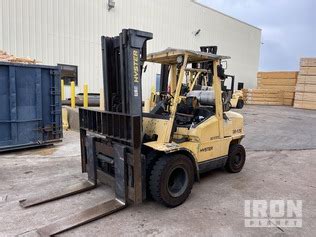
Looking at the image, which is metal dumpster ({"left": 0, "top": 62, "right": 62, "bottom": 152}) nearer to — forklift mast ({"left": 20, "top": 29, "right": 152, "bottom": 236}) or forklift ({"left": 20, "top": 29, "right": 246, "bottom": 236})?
forklift ({"left": 20, "top": 29, "right": 246, "bottom": 236})

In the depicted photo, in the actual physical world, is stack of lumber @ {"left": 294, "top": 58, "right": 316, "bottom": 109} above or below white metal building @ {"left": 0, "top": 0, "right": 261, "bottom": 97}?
below

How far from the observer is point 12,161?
606cm

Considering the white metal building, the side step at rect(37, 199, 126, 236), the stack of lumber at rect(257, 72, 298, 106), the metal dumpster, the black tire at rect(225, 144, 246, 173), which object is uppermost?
the white metal building

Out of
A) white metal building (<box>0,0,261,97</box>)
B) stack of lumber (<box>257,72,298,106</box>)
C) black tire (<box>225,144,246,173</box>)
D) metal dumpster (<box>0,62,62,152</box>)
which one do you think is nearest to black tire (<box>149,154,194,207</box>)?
black tire (<box>225,144,246,173</box>)

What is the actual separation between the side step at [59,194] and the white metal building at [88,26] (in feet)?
30.3

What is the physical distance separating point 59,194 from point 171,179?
1731mm

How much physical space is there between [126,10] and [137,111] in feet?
44.1

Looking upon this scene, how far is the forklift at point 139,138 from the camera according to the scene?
367 centimetres

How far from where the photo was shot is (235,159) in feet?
18.8

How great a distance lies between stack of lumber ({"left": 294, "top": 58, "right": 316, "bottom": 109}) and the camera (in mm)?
20970

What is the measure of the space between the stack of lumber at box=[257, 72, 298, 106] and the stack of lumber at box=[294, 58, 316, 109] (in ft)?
9.34

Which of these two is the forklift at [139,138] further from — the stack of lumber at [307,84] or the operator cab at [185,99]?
the stack of lumber at [307,84]

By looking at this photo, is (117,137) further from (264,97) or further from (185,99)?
(264,97)

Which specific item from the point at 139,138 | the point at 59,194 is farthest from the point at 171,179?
the point at 59,194
